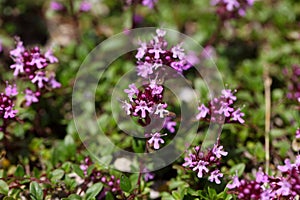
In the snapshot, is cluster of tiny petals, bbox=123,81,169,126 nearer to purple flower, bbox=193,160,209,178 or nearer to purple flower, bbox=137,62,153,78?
purple flower, bbox=137,62,153,78

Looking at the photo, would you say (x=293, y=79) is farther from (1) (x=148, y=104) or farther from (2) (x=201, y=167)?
(1) (x=148, y=104)

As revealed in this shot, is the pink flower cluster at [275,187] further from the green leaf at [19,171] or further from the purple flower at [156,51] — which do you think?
the green leaf at [19,171]

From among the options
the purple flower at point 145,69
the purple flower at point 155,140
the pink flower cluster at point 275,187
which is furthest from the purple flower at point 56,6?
the pink flower cluster at point 275,187

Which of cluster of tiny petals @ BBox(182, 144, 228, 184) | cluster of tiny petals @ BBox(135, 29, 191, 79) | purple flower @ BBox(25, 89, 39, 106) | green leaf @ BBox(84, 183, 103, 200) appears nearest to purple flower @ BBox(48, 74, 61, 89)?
purple flower @ BBox(25, 89, 39, 106)

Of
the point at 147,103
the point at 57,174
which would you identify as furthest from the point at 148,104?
the point at 57,174

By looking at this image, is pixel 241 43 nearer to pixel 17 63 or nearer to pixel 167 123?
pixel 167 123

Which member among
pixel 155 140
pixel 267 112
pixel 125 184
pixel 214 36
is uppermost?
pixel 214 36
